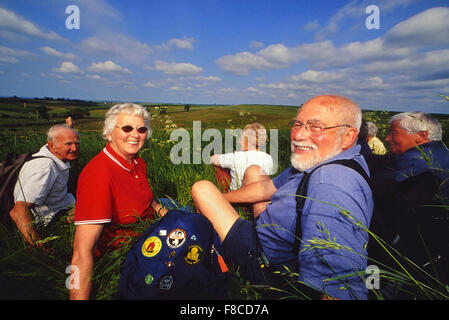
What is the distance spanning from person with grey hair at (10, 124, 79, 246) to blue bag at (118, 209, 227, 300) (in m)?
1.19

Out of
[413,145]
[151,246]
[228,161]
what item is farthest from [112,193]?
[413,145]

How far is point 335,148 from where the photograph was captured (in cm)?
187

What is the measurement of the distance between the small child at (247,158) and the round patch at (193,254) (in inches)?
68.5

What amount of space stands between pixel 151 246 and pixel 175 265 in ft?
0.86

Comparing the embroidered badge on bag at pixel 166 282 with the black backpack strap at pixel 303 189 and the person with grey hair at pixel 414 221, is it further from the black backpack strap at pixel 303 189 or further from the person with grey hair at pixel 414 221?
the person with grey hair at pixel 414 221

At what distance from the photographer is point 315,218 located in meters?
1.20

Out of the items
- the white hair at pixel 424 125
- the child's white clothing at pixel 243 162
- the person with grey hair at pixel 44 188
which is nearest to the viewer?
the person with grey hair at pixel 44 188

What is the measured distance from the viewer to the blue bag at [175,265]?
1.31 metres

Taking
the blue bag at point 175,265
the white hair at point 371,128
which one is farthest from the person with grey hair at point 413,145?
the blue bag at point 175,265

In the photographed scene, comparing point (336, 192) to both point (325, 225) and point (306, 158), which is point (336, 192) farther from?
point (306, 158)

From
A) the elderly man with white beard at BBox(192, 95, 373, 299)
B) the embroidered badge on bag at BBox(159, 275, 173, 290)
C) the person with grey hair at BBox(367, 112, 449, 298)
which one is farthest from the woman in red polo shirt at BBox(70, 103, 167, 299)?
the person with grey hair at BBox(367, 112, 449, 298)
